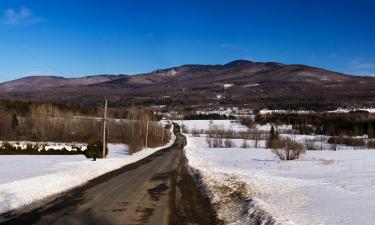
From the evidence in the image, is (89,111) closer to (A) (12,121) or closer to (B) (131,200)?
(A) (12,121)

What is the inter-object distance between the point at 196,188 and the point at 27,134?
100553 millimetres

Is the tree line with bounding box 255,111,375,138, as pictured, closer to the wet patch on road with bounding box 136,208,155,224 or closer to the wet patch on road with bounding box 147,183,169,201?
the wet patch on road with bounding box 147,183,169,201

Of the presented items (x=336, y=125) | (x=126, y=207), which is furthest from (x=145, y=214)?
(x=336, y=125)

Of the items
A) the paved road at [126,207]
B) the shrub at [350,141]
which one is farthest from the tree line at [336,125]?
the paved road at [126,207]

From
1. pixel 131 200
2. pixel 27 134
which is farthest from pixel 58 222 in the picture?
pixel 27 134

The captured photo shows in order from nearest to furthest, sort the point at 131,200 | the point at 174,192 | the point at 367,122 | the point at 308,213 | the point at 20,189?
the point at 308,213 → the point at 131,200 → the point at 20,189 → the point at 174,192 → the point at 367,122

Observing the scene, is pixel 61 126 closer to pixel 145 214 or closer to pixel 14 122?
pixel 14 122

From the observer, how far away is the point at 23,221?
12914 millimetres

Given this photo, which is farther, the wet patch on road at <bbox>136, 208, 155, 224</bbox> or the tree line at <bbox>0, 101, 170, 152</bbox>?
the tree line at <bbox>0, 101, 170, 152</bbox>

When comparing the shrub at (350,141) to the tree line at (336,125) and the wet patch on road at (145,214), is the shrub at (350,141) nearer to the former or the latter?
the tree line at (336,125)

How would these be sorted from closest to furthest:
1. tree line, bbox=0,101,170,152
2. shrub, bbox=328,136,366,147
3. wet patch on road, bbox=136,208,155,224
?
wet patch on road, bbox=136,208,155,224 → tree line, bbox=0,101,170,152 → shrub, bbox=328,136,366,147

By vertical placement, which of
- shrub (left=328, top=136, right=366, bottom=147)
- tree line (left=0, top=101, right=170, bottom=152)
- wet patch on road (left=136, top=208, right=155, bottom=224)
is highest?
tree line (left=0, top=101, right=170, bottom=152)

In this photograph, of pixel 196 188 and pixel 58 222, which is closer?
pixel 58 222

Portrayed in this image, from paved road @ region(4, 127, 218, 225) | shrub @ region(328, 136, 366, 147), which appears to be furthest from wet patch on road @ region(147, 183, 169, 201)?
shrub @ region(328, 136, 366, 147)
